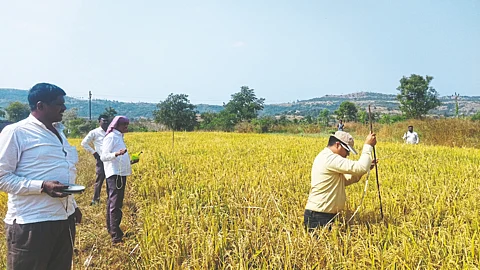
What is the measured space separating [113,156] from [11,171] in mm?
2021

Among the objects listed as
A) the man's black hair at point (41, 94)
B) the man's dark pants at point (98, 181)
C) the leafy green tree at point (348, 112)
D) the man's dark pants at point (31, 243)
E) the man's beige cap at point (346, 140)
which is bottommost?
the man's dark pants at point (98, 181)

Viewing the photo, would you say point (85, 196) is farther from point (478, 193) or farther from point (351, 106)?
point (351, 106)

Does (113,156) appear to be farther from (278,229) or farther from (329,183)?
(329,183)

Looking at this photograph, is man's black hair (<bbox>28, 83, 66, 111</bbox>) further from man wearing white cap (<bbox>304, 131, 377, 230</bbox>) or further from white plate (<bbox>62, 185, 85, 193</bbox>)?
man wearing white cap (<bbox>304, 131, 377, 230</bbox>)

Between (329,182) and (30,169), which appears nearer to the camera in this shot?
(30,169)

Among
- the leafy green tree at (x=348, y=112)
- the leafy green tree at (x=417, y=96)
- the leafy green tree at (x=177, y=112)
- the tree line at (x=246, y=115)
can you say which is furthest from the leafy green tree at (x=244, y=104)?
the leafy green tree at (x=417, y=96)

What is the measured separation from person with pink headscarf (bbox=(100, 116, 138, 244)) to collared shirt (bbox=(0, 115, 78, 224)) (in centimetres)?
181

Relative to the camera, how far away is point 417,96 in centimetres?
4238

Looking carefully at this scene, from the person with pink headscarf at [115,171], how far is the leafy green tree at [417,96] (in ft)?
143

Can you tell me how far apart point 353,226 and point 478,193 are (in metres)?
2.20

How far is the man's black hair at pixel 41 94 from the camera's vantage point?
2.45m

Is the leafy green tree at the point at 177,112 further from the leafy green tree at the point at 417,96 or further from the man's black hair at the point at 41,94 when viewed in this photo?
the man's black hair at the point at 41,94

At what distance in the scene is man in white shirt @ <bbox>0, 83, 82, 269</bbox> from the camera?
229 centimetres

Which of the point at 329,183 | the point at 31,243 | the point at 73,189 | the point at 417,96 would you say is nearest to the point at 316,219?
the point at 329,183
